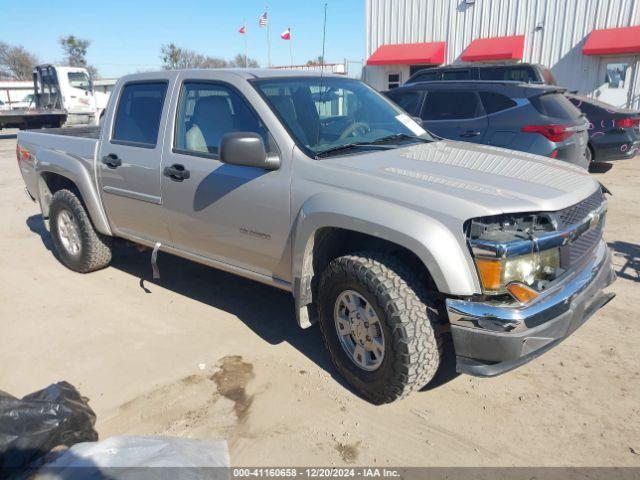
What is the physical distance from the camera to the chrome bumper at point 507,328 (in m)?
2.57

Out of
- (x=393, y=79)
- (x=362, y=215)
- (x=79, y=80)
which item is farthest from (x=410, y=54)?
(x=362, y=215)

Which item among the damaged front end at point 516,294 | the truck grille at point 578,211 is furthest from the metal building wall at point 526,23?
the damaged front end at point 516,294

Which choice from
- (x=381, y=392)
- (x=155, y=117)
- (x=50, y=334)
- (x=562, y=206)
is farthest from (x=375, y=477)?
(x=155, y=117)

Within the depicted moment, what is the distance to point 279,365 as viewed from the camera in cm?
362

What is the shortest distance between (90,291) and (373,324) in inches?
126

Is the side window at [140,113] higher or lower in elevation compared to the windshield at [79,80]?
lower

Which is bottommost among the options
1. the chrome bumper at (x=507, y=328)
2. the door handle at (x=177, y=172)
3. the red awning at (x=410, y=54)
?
the chrome bumper at (x=507, y=328)

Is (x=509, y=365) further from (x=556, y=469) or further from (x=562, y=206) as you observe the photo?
(x=562, y=206)

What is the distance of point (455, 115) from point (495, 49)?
1368 centimetres

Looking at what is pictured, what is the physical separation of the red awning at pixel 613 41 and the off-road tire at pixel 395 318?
56.1ft

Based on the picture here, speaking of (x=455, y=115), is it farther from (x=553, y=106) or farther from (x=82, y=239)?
(x=82, y=239)

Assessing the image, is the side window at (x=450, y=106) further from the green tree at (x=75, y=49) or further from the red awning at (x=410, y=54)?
the green tree at (x=75, y=49)

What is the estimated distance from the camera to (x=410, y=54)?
69.1 feet

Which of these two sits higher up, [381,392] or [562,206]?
[562,206]
